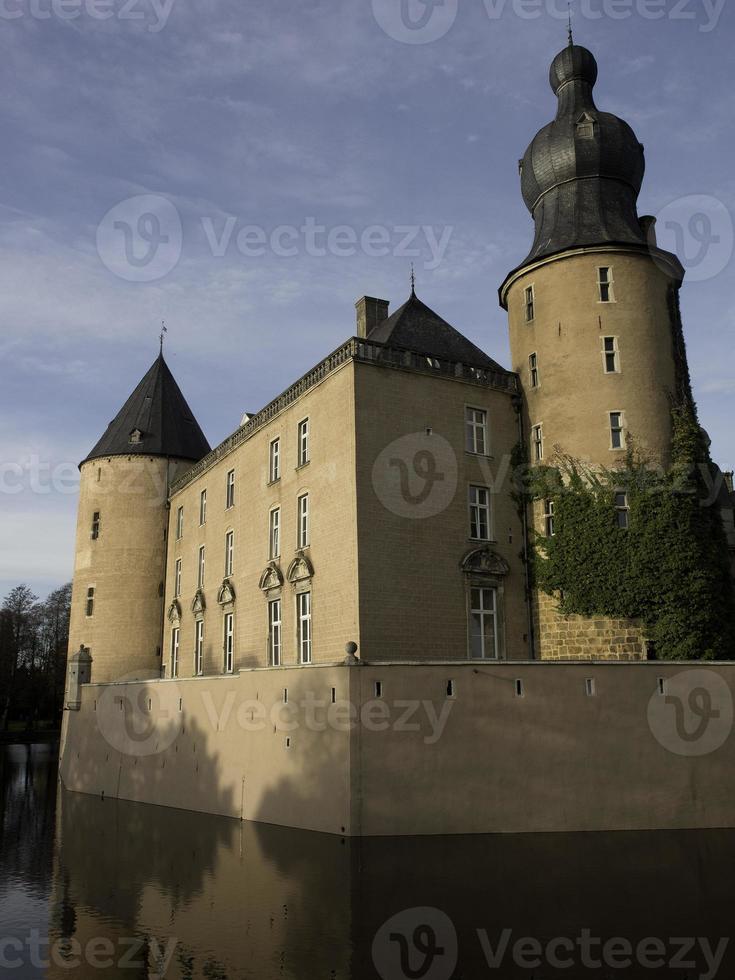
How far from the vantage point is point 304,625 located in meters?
24.4

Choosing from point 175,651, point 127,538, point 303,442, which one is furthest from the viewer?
point 127,538

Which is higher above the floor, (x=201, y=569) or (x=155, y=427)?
(x=155, y=427)

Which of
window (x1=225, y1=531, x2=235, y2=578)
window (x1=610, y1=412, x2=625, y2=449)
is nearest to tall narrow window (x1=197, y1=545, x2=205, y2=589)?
window (x1=225, y1=531, x2=235, y2=578)

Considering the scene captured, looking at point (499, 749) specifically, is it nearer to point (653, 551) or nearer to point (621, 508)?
point (653, 551)

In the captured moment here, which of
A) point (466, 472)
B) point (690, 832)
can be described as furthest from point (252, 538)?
point (690, 832)

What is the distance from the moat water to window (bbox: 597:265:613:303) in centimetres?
1454

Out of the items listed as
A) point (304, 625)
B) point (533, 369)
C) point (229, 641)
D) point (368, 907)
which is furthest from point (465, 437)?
point (368, 907)

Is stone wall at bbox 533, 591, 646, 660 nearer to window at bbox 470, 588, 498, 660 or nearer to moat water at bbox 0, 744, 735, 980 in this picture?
window at bbox 470, 588, 498, 660

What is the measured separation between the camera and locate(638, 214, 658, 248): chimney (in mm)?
26109

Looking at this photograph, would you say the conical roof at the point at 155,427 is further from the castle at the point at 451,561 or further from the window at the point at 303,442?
the window at the point at 303,442

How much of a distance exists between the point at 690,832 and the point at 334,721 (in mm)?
7934

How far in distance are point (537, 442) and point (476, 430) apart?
1876 mm

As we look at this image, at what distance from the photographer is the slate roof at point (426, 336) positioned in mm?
26109

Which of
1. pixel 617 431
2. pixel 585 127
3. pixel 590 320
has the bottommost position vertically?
pixel 617 431
